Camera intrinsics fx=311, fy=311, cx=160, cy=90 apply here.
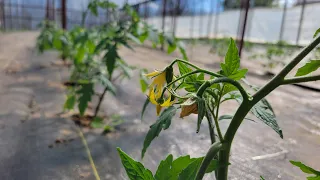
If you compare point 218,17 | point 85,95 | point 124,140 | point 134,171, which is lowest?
point 124,140

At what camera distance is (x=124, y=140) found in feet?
4.59

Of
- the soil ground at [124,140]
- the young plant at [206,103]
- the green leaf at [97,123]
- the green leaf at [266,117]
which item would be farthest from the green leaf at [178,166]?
the green leaf at [97,123]

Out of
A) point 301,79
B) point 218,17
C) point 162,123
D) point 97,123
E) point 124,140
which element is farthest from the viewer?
point 218,17

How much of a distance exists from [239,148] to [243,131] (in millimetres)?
233

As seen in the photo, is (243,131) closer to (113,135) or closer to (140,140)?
(140,140)

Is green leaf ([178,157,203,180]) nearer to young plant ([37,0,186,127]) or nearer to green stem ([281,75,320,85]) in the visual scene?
green stem ([281,75,320,85])

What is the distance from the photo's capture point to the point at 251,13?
8070 millimetres

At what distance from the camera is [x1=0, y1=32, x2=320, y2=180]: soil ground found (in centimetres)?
108

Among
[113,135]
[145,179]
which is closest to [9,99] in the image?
[113,135]

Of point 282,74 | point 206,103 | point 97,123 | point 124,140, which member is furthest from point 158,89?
point 97,123

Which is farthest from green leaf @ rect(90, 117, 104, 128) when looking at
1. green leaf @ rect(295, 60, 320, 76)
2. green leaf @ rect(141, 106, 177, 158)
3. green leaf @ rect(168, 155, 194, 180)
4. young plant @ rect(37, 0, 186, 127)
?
green leaf @ rect(295, 60, 320, 76)

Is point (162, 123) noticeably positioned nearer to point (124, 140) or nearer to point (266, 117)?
point (266, 117)

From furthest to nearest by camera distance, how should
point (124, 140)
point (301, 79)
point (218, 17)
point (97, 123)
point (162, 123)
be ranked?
point (218, 17) → point (97, 123) → point (124, 140) → point (162, 123) → point (301, 79)

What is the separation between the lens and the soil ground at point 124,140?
108cm
